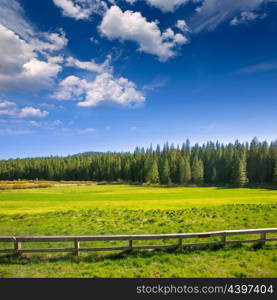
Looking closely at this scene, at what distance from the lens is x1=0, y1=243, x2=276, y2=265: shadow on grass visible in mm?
8609

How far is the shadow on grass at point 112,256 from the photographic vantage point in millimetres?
8609

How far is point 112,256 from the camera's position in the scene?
8945mm

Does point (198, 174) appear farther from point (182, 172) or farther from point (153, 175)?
point (153, 175)

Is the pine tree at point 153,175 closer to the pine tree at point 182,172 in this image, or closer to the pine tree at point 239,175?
the pine tree at point 182,172

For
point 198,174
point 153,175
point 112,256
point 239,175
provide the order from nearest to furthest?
1. point 112,256
2. point 239,175
3. point 198,174
4. point 153,175

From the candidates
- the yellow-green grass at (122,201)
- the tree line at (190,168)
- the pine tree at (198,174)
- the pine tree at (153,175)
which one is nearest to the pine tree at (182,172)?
the tree line at (190,168)

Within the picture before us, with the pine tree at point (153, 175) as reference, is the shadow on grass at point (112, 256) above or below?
above

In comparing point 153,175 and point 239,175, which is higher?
point 239,175

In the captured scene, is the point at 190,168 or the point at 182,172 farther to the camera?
the point at 190,168

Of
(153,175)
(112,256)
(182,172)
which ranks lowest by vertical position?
(153,175)

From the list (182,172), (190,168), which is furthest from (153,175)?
(190,168)

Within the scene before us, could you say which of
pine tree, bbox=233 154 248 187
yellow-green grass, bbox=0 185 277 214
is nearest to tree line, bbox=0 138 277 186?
pine tree, bbox=233 154 248 187

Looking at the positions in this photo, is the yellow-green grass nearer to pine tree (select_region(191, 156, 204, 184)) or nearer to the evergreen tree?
pine tree (select_region(191, 156, 204, 184))
